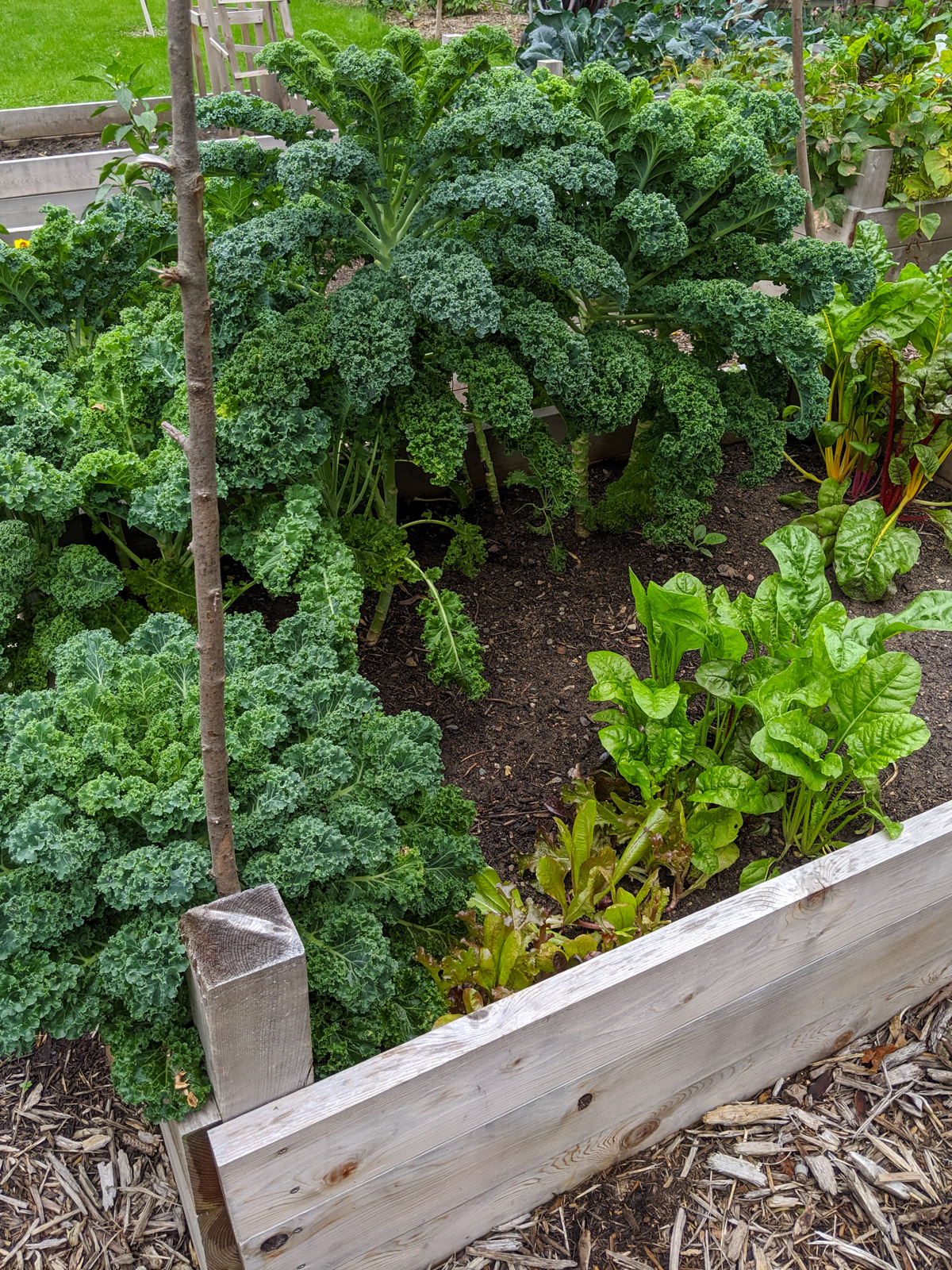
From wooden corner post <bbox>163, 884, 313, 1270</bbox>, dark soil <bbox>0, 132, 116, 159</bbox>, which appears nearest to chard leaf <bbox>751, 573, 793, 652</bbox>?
wooden corner post <bbox>163, 884, 313, 1270</bbox>

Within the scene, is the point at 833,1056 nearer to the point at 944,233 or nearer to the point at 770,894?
the point at 770,894

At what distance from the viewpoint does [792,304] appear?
2646 mm

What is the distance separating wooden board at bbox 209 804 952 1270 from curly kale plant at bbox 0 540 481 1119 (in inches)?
5.9

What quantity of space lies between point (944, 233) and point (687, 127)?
3027 millimetres

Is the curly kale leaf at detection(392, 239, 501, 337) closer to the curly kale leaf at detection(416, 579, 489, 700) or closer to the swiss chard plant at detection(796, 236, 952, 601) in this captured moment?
the curly kale leaf at detection(416, 579, 489, 700)

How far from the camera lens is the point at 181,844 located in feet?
4.80

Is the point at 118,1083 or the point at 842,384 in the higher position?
the point at 842,384

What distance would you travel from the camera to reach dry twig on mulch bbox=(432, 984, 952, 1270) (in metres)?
1.75

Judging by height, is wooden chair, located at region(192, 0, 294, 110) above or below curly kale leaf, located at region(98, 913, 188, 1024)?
above

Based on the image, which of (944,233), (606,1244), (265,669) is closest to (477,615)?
(265,669)

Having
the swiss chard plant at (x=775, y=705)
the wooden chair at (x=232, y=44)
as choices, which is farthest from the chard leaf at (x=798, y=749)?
the wooden chair at (x=232, y=44)

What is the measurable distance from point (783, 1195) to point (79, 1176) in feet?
4.42

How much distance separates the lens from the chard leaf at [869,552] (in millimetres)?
2807

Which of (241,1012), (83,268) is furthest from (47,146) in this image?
(241,1012)
